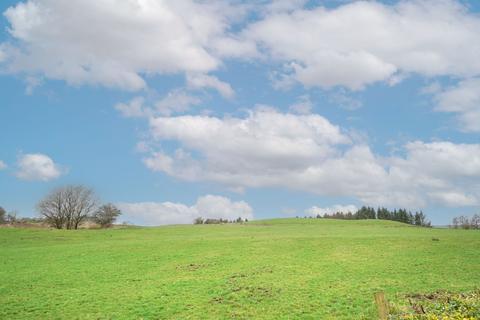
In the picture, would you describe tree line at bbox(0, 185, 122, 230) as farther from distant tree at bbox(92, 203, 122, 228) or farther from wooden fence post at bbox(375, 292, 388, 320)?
wooden fence post at bbox(375, 292, 388, 320)

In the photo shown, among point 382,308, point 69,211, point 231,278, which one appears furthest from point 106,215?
point 382,308

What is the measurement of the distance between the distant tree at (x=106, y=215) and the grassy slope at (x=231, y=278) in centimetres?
7786

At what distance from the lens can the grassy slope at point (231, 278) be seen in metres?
22.5

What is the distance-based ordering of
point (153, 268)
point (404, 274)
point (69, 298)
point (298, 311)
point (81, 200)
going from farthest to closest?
point (81, 200), point (153, 268), point (404, 274), point (69, 298), point (298, 311)

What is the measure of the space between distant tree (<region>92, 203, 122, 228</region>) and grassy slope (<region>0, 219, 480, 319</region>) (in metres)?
77.9

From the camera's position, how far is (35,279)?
105ft

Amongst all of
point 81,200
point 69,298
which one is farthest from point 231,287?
point 81,200

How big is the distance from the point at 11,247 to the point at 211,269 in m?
36.1

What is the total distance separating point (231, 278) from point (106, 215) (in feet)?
342

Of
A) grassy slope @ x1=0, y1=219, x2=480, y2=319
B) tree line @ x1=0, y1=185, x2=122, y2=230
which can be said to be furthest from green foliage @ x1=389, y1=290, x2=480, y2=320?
tree line @ x1=0, y1=185, x2=122, y2=230

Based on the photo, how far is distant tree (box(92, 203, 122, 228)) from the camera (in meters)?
125

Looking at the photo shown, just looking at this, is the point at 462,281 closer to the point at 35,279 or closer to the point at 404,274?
the point at 404,274

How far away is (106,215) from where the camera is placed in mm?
125938

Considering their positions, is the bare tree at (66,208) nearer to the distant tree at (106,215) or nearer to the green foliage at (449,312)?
the distant tree at (106,215)
